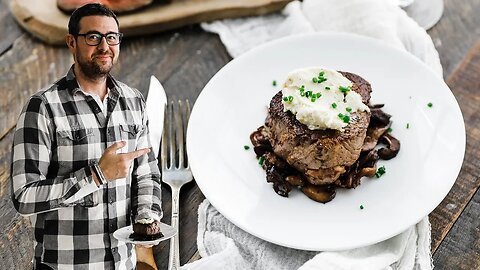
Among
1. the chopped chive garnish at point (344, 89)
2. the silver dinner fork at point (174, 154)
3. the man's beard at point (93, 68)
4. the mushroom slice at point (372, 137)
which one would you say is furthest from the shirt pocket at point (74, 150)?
the mushroom slice at point (372, 137)

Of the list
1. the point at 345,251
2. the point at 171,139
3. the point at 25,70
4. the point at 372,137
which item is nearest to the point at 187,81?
the point at 171,139

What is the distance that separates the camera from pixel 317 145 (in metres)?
1.88

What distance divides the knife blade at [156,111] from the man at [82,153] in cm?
54

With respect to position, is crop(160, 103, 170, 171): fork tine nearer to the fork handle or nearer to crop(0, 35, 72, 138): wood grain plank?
the fork handle

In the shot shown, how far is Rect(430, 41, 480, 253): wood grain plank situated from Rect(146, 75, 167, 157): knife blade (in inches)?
32.1

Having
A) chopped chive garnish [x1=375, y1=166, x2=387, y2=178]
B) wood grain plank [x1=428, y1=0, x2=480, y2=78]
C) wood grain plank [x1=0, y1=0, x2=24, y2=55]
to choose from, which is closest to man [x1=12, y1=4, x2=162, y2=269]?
chopped chive garnish [x1=375, y1=166, x2=387, y2=178]

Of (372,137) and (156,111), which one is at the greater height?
(156,111)

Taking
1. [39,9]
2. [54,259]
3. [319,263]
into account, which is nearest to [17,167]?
[54,259]

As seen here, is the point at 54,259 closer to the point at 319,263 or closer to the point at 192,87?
the point at 319,263

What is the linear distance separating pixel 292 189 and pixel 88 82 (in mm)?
863

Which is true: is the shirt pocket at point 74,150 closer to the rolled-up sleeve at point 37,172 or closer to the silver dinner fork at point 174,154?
the rolled-up sleeve at point 37,172

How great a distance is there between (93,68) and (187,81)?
1.16 meters

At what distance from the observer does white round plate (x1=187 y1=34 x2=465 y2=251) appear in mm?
1908

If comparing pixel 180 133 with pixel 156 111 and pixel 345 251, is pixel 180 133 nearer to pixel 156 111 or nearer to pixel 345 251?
pixel 156 111
